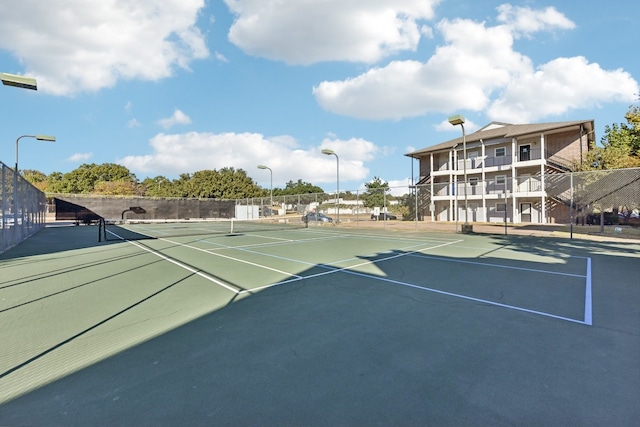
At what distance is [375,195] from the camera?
4294cm

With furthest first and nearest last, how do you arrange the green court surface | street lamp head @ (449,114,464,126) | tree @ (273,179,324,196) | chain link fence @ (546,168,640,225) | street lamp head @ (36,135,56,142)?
tree @ (273,179,324,196) → street lamp head @ (36,135,56,142) → street lamp head @ (449,114,464,126) → chain link fence @ (546,168,640,225) → the green court surface

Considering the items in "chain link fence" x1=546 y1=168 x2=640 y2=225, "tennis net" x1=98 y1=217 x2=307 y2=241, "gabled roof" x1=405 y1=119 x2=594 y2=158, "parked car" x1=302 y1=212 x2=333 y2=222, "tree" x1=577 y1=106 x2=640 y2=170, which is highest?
"gabled roof" x1=405 y1=119 x2=594 y2=158

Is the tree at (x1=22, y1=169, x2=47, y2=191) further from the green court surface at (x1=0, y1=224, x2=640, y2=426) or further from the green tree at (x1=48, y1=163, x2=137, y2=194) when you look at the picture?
the green court surface at (x1=0, y1=224, x2=640, y2=426)

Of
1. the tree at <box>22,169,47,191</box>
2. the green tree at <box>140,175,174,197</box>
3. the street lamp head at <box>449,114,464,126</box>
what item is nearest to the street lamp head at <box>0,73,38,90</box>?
the street lamp head at <box>449,114,464,126</box>

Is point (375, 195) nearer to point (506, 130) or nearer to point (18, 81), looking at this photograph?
point (506, 130)

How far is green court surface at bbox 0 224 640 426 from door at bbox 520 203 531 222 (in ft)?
82.8

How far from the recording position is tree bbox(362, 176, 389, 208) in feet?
76.9

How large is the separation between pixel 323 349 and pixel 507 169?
109 feet

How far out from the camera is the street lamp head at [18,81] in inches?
442

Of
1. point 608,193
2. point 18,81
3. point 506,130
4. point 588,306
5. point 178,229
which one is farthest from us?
point 506,130

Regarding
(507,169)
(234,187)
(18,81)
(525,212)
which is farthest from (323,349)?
(234,187)

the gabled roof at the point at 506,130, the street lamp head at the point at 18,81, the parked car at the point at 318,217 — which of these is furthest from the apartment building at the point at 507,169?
the street lamp head at the point at 18,81

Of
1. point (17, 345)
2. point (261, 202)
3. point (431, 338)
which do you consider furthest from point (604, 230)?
point (261, 202)

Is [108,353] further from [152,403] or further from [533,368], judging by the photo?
[533,368]
